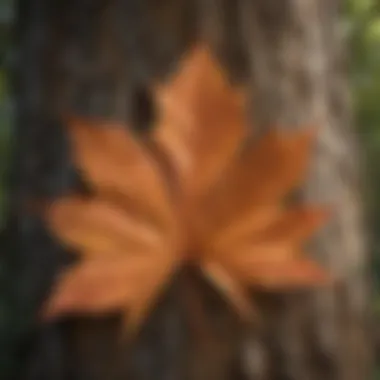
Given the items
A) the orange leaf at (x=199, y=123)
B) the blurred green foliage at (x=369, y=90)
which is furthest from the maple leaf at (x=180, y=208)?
the blurred green foliage at (x=369, y=90)

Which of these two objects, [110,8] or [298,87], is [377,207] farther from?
[110,8]

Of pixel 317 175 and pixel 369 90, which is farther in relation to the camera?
pixel 369 90

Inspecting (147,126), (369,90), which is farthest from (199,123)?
(369,90)

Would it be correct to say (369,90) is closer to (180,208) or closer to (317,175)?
(317,175)

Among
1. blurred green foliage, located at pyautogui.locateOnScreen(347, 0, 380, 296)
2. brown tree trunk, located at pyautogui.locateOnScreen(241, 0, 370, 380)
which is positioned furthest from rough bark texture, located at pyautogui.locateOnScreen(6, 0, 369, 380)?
blurred green foliage, located at pyautogui.locateOnScreen(347, 0, 380, 296)

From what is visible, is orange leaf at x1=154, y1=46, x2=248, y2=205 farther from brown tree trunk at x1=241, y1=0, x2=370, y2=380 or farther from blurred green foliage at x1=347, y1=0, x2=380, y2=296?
blurred green foliage at x1=347, y1=0, x2=380, y2=296

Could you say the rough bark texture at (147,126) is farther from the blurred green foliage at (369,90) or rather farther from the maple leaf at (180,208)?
the blurred green foliage at (369,90)
